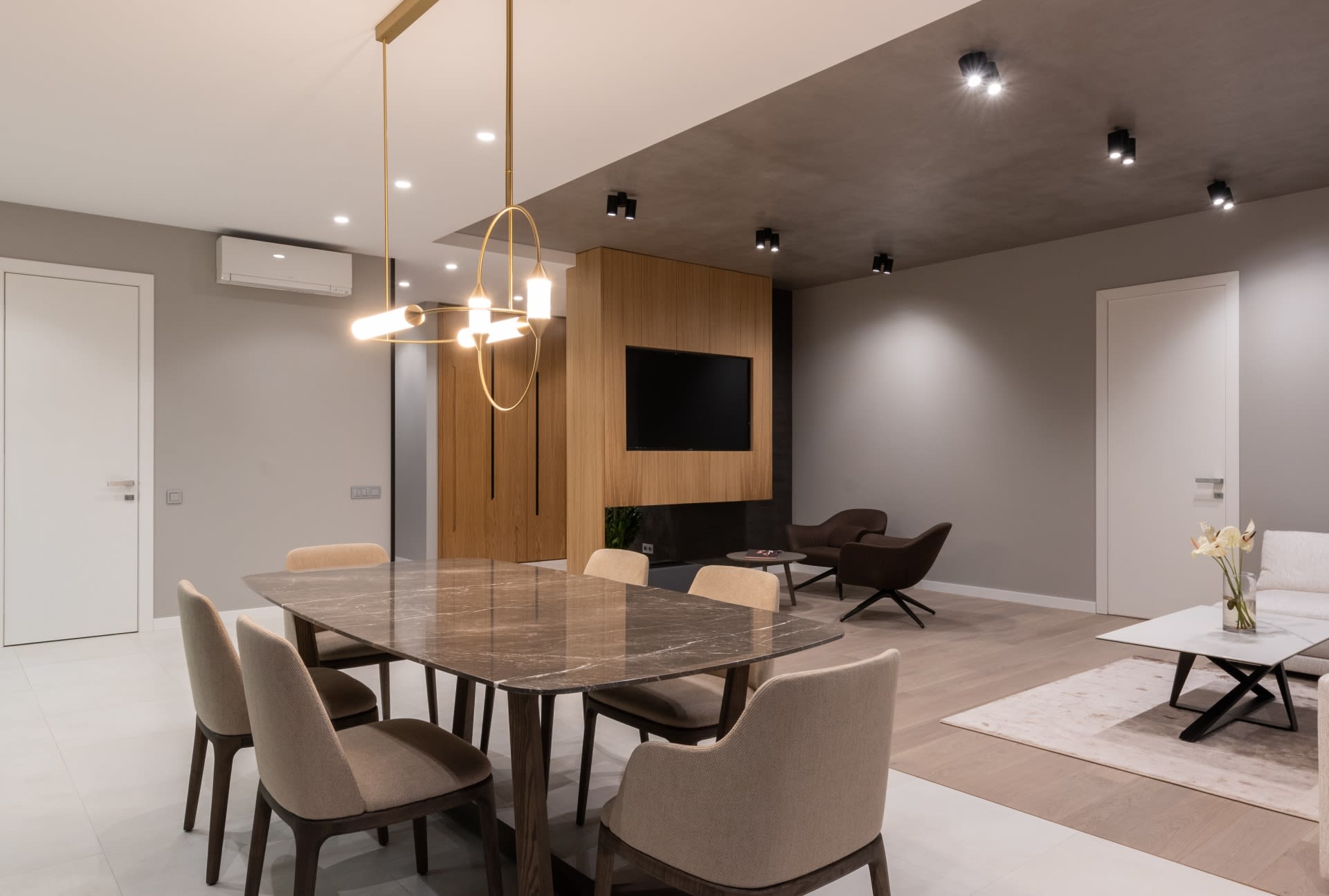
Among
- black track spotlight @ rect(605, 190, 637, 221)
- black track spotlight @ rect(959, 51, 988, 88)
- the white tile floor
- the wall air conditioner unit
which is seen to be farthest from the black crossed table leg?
the wall air conditioner unit

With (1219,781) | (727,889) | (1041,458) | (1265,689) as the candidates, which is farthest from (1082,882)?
(1041,458)

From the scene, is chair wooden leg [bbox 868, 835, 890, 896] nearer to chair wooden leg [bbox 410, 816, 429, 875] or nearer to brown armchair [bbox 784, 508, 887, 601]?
chair wooden leg [bbox 410, 816, 429, 875]

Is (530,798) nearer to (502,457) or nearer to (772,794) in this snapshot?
(772,794)

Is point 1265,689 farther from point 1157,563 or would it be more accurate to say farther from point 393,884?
point 393,884

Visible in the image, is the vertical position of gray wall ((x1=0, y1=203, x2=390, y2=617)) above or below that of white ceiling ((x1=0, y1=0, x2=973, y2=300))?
below

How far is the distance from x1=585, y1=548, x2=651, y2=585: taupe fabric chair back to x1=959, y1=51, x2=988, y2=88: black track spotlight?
2.34m

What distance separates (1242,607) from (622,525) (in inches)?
180

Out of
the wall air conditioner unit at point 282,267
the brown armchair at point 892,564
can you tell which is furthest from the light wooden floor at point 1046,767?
the wall air conditioner unit at point 282,267

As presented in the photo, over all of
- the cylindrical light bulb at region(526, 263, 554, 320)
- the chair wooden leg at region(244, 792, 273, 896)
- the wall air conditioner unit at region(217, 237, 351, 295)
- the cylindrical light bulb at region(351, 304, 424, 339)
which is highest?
the wall air conditioner unit at region(217, 237, 351, 295)

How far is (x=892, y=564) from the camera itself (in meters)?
5.81

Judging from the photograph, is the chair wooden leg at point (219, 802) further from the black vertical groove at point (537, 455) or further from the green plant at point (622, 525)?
the black vertical groove at point (537, 455)

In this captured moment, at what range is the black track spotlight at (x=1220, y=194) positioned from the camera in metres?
4.95

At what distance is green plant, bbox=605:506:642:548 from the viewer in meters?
6.75

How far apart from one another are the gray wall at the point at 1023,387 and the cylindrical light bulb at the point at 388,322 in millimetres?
5277
